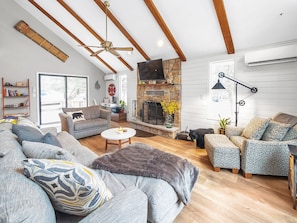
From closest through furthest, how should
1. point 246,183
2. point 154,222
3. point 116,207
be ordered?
point 116,207
point 154,222
point 246,183

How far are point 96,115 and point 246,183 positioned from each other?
4.03 m

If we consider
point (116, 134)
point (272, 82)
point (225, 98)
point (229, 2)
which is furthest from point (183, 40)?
point (116, 134)

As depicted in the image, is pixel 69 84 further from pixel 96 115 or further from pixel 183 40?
pixel 183 40

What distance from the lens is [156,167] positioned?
65.5 inches

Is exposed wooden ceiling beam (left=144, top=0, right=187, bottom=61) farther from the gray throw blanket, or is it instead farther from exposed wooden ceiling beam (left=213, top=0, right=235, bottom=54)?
the gray throw blanket

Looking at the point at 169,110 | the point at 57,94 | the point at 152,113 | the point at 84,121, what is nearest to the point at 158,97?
the point at 152,113

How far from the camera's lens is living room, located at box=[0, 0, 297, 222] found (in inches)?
127

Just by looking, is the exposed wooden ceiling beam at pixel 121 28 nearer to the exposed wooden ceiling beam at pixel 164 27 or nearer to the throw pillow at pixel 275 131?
the exposed wooden ceiling beam at pixel 164 27

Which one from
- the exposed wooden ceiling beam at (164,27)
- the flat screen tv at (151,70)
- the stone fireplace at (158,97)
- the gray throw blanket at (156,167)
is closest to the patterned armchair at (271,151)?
the gray throw blanket at (156,167)

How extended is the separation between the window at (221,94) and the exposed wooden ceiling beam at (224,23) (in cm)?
41

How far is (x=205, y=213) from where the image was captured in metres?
1.78

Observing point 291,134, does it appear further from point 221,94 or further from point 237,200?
point 221,94

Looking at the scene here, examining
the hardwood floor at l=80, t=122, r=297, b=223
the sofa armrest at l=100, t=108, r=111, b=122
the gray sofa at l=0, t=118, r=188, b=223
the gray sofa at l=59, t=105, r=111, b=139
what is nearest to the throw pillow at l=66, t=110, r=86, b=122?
the gray sofa at l=59, t=105, r=111, b=139

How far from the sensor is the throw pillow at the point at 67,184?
0.91 metres
